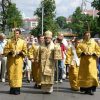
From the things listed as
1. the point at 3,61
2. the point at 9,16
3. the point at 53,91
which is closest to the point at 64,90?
the point at 53,91

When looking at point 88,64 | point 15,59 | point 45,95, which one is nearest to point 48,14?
point 88,64

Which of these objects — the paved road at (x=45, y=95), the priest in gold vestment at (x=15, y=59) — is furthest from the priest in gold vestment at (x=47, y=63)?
the priest in gold vestment at (x=15, y=59)

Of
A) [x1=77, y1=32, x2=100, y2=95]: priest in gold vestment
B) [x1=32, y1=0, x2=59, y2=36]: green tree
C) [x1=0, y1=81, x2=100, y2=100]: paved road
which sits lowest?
[x1=0, y1=81, x2=100, y2=100]: paved road

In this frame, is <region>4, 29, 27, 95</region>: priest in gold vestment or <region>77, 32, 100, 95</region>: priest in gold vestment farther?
<region>77, 32, 100, 95</region>: priest in gold vestment

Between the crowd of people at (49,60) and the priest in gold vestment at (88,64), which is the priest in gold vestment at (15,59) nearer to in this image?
the crowd of people at (49,60)

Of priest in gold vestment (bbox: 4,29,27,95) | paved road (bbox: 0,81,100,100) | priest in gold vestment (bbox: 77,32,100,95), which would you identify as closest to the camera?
paved road (bbox: 0,81,100,100)

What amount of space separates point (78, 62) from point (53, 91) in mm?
1196

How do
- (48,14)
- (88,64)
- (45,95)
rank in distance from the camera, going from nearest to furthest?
(45,95) < (88,64) < (48,14)

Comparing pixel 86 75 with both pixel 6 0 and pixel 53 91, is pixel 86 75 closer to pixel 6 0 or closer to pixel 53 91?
pixel 53 91

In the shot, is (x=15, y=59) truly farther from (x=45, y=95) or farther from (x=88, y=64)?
(x=88, y=64)

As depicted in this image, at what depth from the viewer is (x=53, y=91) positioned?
14336 millimetres

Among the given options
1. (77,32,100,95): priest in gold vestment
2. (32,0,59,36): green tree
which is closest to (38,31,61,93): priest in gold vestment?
(77,32,100,95): priest in gold vestment

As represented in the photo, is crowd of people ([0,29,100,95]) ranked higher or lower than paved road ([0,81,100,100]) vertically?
higher

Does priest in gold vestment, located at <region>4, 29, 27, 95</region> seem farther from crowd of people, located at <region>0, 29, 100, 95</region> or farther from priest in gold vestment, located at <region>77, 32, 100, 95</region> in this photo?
priest in gold vestment, located at <region>77, 32, 100, 95</region>
